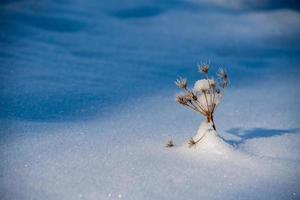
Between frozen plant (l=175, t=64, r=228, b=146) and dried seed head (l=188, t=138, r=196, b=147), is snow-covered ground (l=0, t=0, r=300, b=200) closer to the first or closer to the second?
dried seed head (l=188, t=138, r=196, b=147)

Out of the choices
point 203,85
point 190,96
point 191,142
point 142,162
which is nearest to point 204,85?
point 203,85

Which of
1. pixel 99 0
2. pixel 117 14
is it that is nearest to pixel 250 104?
pixel 117 14

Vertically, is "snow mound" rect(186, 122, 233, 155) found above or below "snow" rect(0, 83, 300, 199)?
above

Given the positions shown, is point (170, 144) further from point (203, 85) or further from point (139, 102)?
point (139, 102)

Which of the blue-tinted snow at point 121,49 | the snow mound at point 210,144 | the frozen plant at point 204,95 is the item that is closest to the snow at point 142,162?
the snow mound at point 210,144

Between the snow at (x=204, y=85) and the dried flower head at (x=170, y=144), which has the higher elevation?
the snow at (x=204, y=85)

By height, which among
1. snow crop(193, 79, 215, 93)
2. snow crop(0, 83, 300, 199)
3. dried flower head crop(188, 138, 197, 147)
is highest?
snow crop(193, 79, 215, 93)

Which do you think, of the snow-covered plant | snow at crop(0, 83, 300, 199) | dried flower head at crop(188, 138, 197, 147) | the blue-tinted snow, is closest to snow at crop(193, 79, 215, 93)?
the snow-covered plant

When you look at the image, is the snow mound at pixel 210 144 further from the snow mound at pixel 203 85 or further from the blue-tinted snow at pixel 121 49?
the blue-tinted snow at pixel 121 49

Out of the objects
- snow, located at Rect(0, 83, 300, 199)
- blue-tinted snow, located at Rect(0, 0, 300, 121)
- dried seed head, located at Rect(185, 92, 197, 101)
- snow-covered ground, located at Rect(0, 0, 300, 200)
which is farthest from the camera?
blue-tinted snow, located at Rect(0, 0, 300, 121)
